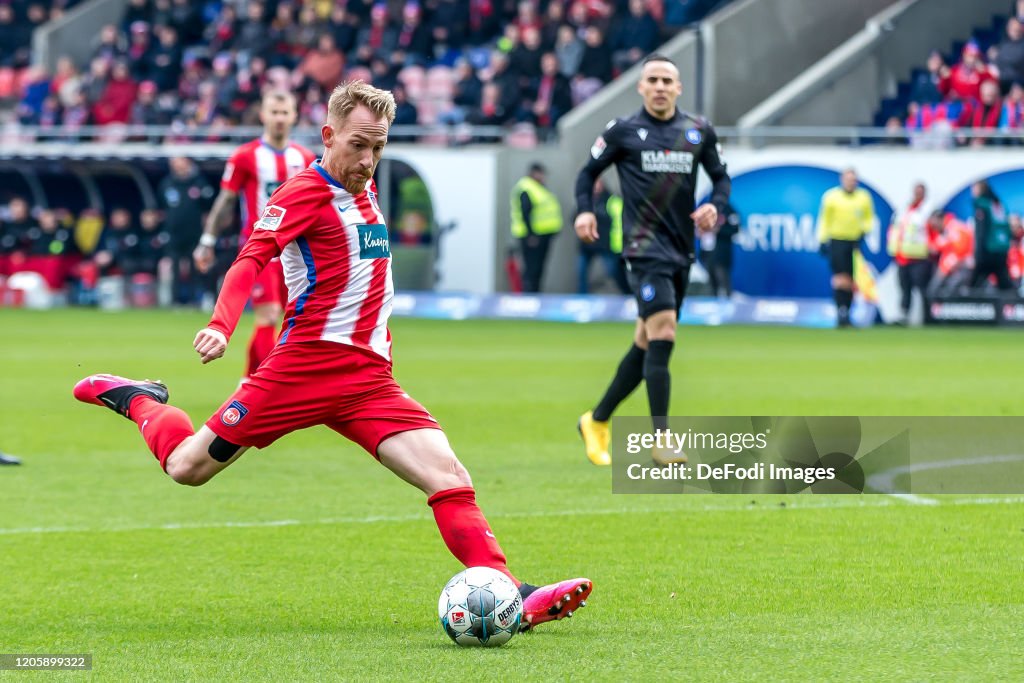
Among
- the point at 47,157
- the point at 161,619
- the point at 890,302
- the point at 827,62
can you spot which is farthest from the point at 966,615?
the point at 47,157

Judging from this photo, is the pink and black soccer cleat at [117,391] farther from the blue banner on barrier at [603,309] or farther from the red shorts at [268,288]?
the blue banner on barrier at [603,309]

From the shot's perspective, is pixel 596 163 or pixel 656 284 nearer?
pixel 656 284

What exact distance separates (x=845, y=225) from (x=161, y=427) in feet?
57.7

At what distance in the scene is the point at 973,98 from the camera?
81.0ft

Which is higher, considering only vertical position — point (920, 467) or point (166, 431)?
point (166, 431)

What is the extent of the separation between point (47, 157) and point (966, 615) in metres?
26.6

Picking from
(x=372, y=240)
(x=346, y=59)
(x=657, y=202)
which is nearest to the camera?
(x=372, y=240)

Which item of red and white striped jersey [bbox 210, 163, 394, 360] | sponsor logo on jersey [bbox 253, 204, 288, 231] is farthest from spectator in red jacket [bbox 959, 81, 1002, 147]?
sponsor logo on jersey [bbox 253, 204, 288, 231]

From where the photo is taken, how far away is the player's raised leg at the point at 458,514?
535 centimetres

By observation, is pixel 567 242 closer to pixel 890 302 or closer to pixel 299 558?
pixel 890 302

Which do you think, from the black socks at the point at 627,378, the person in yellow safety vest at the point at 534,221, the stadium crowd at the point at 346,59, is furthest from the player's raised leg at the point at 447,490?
the stadium crowd at the point at 346,59

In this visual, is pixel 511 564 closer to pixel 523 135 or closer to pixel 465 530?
pixel 465 530

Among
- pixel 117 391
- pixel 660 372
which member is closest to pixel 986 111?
pixel 660 372

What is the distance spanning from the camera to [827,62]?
26953mm
